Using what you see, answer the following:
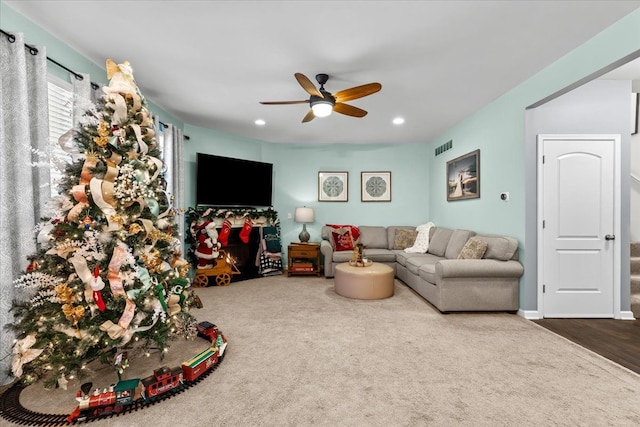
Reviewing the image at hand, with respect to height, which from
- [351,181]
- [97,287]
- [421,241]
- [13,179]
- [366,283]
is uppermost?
[351,181]

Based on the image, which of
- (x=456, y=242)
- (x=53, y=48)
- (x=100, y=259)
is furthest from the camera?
(x=456, y=242)

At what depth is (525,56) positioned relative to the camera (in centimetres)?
267

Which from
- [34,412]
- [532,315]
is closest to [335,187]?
[532,315]

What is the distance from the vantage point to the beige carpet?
5.44ft

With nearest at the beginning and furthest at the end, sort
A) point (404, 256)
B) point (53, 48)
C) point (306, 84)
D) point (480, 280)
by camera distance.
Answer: point (53, 48), point (306, 84), point (480, 280), point (404, 256)

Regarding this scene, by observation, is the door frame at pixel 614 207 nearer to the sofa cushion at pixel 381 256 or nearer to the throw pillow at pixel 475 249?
the throw pillow at pixel 475 249

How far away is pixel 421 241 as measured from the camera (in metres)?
5.29

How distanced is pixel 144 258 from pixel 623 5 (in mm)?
3774

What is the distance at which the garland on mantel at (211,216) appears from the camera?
183 inches

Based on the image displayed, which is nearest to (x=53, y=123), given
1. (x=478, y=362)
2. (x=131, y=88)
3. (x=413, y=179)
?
(x=131, y=88)

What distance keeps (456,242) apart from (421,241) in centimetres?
100

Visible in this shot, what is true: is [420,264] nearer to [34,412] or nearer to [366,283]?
[366,283]

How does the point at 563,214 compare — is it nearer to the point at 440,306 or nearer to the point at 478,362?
the point at 440,306

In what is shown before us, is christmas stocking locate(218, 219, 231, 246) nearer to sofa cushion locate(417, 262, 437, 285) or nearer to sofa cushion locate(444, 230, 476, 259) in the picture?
sofa cushion locate(417, 262, 437, 285)
